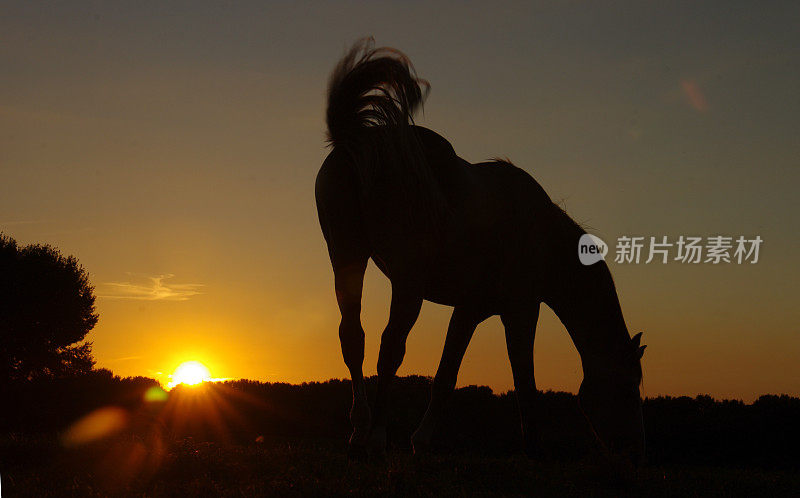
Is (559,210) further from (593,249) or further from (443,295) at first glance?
(443,295)

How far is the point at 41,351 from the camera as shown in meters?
33.4

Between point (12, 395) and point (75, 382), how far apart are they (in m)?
7.07

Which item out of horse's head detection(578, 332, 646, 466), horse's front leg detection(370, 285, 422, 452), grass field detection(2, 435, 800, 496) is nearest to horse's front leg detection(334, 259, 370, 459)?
horse's front leg detection(370, 285, 422, 452)

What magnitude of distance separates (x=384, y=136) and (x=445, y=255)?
1.62 metres

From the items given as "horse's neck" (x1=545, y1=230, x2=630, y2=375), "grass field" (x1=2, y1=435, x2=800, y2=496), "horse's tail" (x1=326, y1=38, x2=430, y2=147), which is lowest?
"grass field" (x1=2, y1=435, x2=800, y2=496)

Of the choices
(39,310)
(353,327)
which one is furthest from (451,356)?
(39,310)

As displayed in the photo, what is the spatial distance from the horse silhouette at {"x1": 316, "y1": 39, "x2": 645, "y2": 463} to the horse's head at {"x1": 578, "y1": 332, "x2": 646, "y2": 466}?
0.01m

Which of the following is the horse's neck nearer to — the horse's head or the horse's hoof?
the horse's head

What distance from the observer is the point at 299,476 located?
6.20 meters

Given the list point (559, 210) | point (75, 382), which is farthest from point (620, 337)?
point (75, 382)

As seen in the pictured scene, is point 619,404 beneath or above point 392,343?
beneath

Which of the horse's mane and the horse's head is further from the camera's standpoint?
the horse's head

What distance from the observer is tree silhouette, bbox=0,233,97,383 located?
32344mm

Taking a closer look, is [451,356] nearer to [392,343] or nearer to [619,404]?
[619,404]
